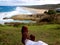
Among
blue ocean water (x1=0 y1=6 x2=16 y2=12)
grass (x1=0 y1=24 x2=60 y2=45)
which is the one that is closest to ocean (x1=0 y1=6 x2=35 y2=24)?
blue ocean water (x1=0 y1=6 x2=16 y2=12)

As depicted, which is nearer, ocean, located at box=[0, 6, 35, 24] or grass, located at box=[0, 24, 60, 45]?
grass, located at box=[0, 24, 60, 45]

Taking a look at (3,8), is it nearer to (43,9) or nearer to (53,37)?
(43,9)

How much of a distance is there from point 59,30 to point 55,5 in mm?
313

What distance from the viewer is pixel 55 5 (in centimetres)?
217

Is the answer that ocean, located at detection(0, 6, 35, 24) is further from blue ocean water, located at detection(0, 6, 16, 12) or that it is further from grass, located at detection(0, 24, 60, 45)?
grass, located at detection(0, 24, 60, 45)

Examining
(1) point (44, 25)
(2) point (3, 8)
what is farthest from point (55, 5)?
(2) point (3, 8)

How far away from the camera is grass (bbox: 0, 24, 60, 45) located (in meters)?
2.02

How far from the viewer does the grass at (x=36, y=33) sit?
202 cm

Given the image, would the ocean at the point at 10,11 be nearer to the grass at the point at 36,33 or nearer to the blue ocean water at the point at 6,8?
the blue ocean water at the point at 6,8

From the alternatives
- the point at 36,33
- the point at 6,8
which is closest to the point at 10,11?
the point at 6,8

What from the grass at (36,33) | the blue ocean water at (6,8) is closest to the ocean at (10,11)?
the blue ocean water at (6,8)

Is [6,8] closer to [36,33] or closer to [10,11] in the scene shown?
[10,11]

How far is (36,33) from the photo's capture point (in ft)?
6.75

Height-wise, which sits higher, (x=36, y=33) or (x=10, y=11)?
(x=10, y=11)
